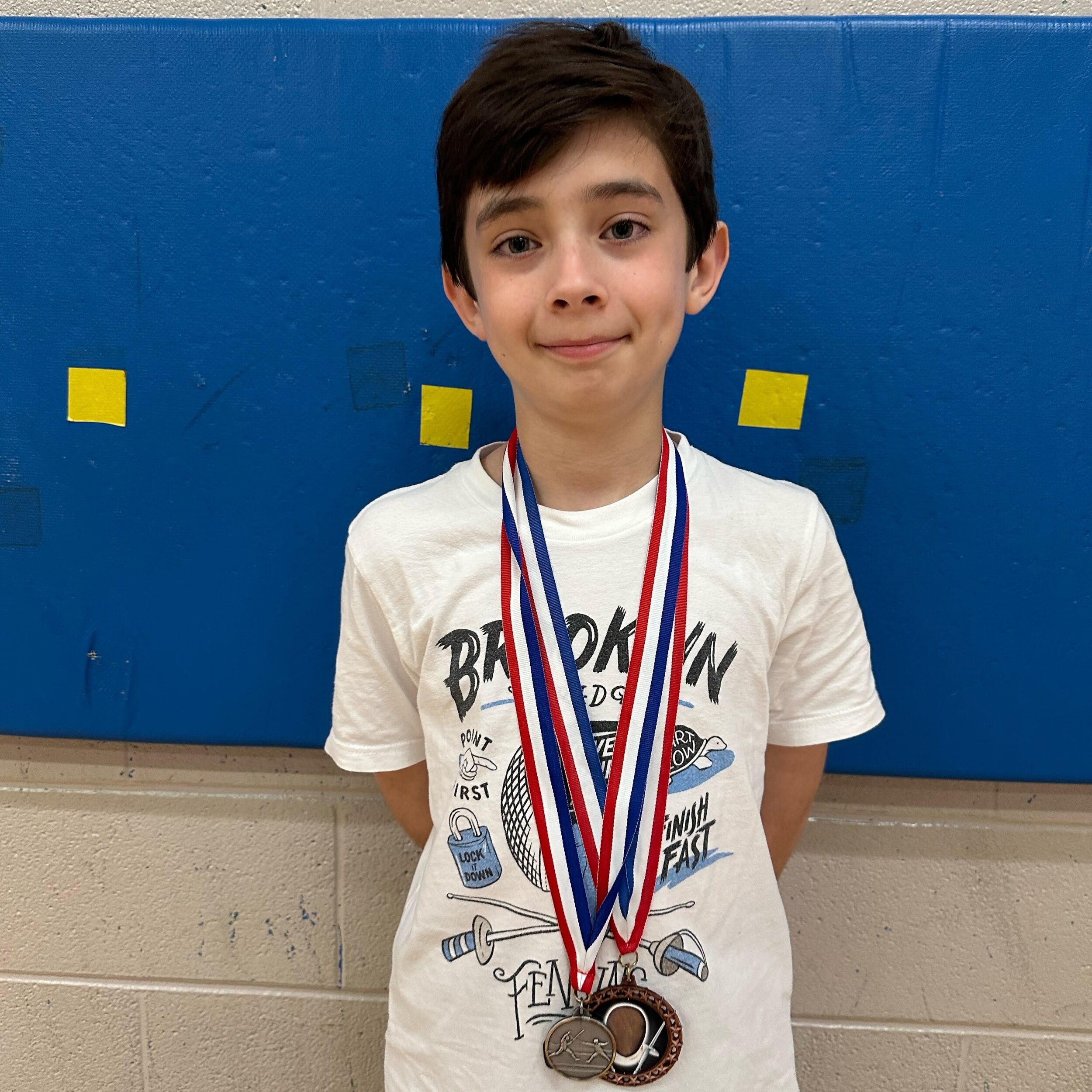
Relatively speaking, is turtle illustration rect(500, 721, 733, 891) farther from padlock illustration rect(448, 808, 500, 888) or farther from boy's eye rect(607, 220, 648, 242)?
boy's eye rect(607, 220, 648, 242)

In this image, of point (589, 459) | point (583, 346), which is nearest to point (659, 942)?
point (589, 459)

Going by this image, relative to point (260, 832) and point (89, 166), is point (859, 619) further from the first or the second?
point (89, 166)

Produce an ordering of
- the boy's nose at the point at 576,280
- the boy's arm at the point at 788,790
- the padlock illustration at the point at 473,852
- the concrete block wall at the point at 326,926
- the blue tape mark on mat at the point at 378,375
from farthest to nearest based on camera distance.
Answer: the concrete block wall at the point at 326,926
the blue tape mark on mat at the point at 378,375
the boy's arm at the point at 788,790
the padlock illustration at the point at 473,852
the boy's nose at the point at 576,280

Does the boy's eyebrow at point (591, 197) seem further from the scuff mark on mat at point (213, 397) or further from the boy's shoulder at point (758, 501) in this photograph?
the scuff mark on mat at point (213, 397)

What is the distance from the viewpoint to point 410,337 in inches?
49.9

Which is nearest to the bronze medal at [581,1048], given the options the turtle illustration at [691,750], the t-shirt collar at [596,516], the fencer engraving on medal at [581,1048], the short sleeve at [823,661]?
the fencer engraving on medal at [581,1048]

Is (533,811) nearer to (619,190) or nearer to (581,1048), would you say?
(581,1048)

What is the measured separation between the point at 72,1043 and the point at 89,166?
1470 millimetres

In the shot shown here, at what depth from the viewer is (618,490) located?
106 centimetres

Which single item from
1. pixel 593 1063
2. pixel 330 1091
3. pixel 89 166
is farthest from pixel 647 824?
pixel 89 166

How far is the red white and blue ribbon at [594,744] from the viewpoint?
965 millimetres

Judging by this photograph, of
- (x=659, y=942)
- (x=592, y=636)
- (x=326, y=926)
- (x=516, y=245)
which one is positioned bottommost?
(x=326, y=926)

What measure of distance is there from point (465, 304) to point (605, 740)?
550 mm

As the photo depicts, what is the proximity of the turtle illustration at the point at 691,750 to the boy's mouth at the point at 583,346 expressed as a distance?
429 mm
